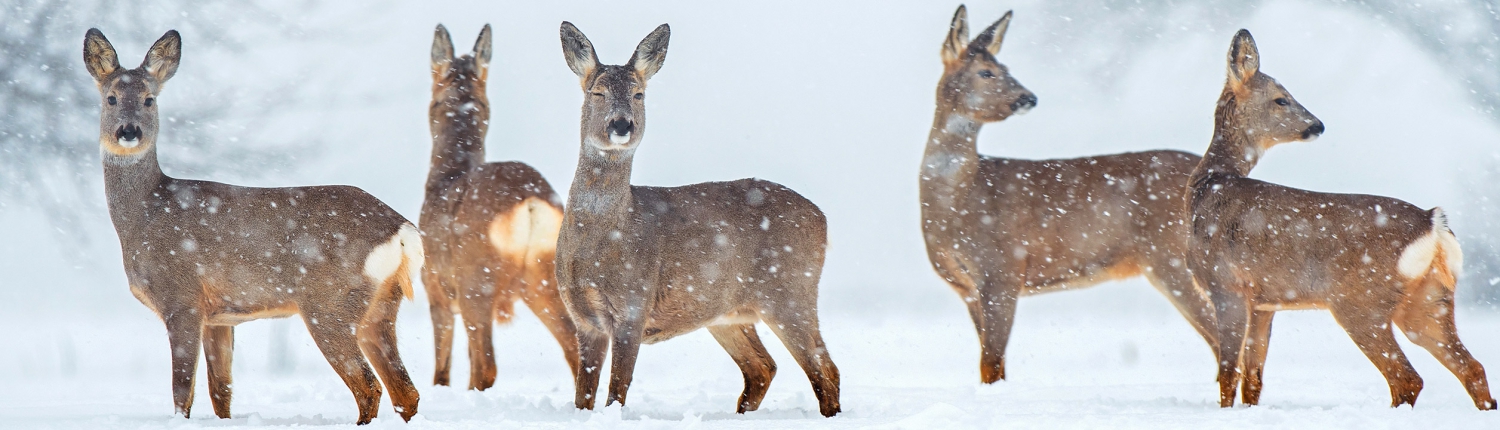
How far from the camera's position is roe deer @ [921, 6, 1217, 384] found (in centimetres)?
962

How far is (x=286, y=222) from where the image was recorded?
6.59 metres

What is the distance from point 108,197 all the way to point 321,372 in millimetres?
4345

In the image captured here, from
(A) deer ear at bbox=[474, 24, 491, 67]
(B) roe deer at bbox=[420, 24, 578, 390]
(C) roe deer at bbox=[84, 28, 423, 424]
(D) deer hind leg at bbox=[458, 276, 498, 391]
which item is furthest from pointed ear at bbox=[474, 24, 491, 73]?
(C) roe deer at bbox=[84, 28, 423, 424]

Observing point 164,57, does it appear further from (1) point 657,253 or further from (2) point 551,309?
(1) point 657,253

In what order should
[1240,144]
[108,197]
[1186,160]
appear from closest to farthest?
[108,197] < [1240,144] < [1186,160]

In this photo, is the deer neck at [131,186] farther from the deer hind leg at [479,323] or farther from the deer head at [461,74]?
the deer head at [461,74]

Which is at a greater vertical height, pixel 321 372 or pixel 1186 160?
pixel 1186 160

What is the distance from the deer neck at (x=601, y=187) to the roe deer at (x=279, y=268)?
2.71 ft

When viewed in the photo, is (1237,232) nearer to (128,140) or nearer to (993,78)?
(993,78)

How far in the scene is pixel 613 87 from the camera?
22.8 feet

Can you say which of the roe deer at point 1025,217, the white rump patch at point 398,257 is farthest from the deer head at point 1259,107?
the white rump patch at point 398,257

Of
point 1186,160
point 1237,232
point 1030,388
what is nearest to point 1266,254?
point 1237,232

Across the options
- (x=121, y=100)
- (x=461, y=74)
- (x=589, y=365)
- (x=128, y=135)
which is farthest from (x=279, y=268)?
(x=461, y=74)

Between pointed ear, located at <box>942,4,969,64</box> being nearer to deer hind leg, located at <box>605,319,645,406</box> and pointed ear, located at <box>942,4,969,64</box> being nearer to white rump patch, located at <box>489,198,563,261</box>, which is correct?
white rump patch, located at <box>489,198,563,261</box>
